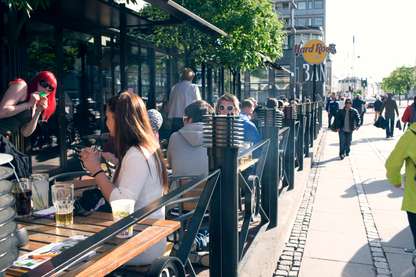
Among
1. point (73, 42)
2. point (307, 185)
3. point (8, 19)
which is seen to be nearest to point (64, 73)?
point (73, 42)

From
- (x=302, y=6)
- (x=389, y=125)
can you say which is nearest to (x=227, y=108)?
(x=389, y=125)

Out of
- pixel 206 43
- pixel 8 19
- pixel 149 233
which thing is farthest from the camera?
pixel 206 43

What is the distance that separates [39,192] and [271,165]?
106 inches

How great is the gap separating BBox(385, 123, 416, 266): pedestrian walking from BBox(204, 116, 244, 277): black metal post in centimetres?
155

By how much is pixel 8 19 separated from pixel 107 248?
508cm

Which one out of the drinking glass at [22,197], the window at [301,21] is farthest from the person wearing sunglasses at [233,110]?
the window at [301,21]

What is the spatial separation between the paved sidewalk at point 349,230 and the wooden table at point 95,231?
199 centimetres

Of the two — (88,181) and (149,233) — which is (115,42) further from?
(149,233)

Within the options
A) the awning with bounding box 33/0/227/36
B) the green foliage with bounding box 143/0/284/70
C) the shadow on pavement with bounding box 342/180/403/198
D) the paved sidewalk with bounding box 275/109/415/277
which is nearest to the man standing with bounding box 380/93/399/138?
the green foliage with bounding box 143/0/284/70

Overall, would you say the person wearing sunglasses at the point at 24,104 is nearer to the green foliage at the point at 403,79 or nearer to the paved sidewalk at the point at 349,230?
the paved sidewalk at the point at 349,230

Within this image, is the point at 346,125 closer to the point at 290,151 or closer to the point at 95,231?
the point at 290,151

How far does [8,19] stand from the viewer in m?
6.01

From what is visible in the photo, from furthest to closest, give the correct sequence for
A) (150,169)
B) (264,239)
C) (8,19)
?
1. (8,19)
2. (264,239)
3. (150,169)

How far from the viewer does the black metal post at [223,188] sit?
8.93 feet
